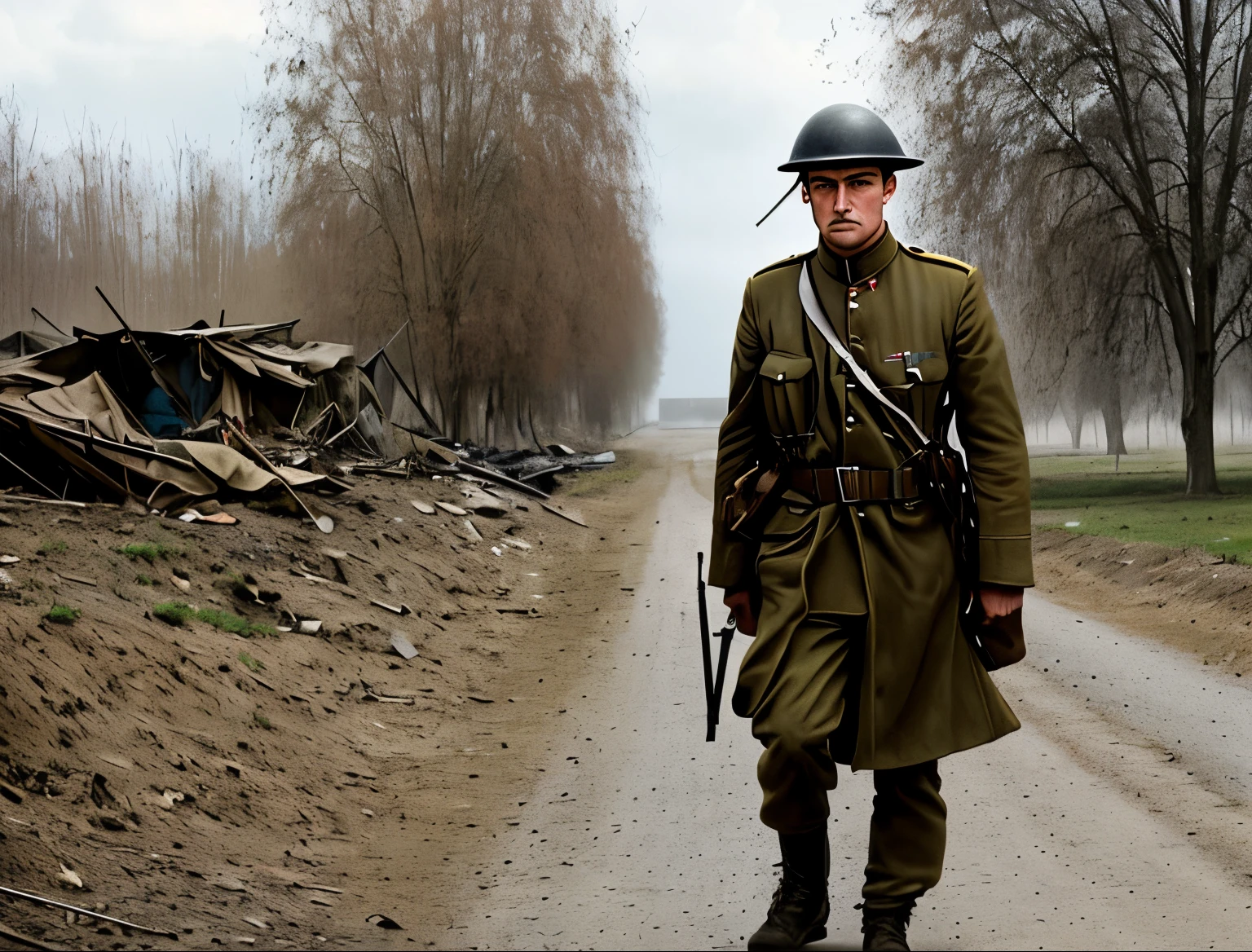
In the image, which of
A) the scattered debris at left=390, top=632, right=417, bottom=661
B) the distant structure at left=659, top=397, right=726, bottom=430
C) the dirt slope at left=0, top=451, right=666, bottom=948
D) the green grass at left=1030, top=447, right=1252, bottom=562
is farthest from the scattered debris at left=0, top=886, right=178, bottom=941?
the distant structure at left=659, top=397, right=726, bottom=430

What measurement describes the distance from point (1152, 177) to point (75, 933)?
70.2 feet

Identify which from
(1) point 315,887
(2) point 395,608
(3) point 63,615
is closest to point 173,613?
(3) point 63,615

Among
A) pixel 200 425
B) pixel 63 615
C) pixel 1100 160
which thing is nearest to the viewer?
pixel 63 615

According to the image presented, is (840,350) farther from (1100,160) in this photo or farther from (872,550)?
(1100,160)

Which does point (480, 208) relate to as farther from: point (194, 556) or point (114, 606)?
point (114, 606)

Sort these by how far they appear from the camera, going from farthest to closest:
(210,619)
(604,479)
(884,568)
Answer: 1. (604,479)
2. (210,619)
3. (884,568)

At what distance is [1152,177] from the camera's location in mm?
21375

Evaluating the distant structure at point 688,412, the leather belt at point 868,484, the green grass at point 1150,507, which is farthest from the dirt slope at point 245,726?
the distant structure at point 688,412

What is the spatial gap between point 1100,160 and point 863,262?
18.7 m

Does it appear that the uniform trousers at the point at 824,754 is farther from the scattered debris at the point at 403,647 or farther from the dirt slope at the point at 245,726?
the scattered debris at the point at 403,647

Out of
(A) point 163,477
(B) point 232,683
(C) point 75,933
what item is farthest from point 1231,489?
(C) point 75,933

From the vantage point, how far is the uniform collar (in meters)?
3.71

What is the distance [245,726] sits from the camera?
638cm

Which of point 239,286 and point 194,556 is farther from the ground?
point 239,286
